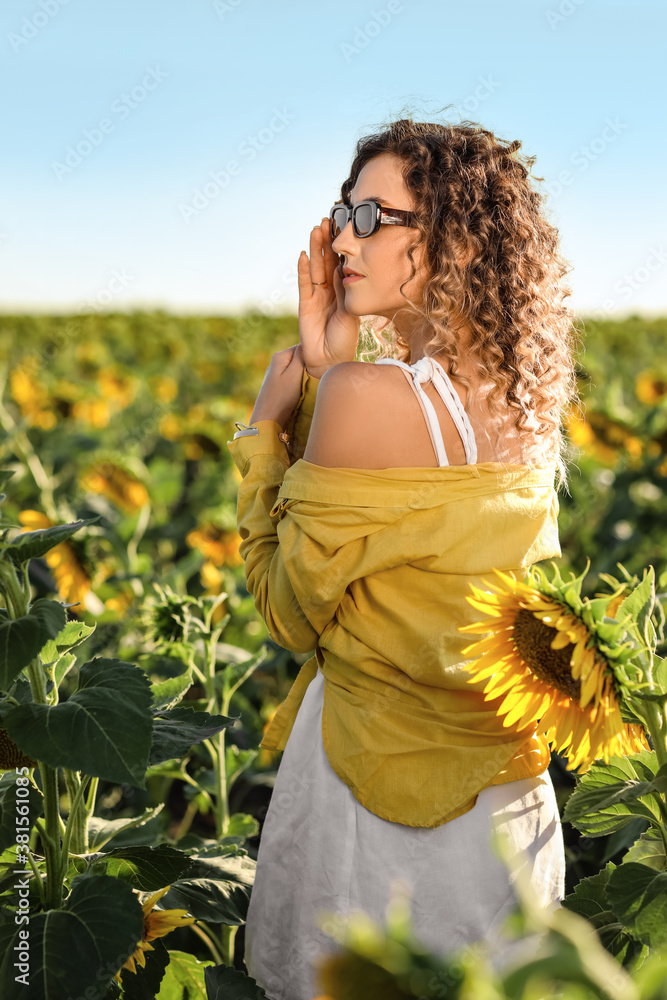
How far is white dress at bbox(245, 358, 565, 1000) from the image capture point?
123 centimetres

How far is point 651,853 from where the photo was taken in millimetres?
1222

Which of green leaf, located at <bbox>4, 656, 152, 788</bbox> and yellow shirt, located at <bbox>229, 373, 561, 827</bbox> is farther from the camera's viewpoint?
yellow shirt, located at <bbox>229, 373, 561, 827</bbox>

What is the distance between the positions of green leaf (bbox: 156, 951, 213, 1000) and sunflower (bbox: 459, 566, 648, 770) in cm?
74

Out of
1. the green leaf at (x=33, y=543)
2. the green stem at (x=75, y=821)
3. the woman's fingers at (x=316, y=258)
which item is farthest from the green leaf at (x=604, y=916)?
the woman's fingers at (x=316, y=258)

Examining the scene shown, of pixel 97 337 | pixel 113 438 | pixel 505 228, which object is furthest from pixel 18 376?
pixel 97 337

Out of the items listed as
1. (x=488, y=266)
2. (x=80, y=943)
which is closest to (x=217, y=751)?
(x=80, y=943)

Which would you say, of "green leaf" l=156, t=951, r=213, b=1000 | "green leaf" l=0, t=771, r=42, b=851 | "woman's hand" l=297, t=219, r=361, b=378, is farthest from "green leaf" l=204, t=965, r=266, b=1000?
"woman's hand" l=297, t=219, r=361, b=378

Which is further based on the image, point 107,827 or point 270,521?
point 107,827

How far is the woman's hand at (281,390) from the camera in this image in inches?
59.6

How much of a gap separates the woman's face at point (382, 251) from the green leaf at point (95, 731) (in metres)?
0.70

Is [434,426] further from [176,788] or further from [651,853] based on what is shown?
[176,788]

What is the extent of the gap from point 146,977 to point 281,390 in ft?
3.10

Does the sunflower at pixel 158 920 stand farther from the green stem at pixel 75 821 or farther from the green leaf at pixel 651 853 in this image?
the green leaf at pixel 651 853

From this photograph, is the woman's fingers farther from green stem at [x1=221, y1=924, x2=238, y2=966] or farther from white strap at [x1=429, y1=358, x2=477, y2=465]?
green stem at [x1=221, y1=924, x2=238, y2=966]
